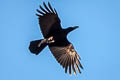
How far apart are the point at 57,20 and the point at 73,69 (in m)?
2.05

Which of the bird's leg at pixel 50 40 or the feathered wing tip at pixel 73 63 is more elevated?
the bird's leg at pixel 50 40

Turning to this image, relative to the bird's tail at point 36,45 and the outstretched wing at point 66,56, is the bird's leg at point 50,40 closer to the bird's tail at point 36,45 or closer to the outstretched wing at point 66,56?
the bird's tail at point 36,45

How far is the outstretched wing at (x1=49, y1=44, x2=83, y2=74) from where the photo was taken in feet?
73.0

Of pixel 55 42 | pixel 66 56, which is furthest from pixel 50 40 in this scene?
pixel 66 56

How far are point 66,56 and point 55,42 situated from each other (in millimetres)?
771

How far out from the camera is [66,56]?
22.6 m

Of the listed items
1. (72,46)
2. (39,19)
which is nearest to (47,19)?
(39,19)

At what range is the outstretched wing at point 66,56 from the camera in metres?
22.2

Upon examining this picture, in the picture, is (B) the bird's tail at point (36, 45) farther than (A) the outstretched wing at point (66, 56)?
No

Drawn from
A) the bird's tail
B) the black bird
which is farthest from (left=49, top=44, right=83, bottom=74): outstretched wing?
the bird's tail

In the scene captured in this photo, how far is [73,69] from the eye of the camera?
874 inches

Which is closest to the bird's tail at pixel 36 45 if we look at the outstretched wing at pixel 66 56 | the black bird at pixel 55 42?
the black bird at pixel 55 42

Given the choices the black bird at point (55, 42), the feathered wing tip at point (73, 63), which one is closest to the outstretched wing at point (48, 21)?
the black bird at point (55, 42)

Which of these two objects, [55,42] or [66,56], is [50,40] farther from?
[66,56]
